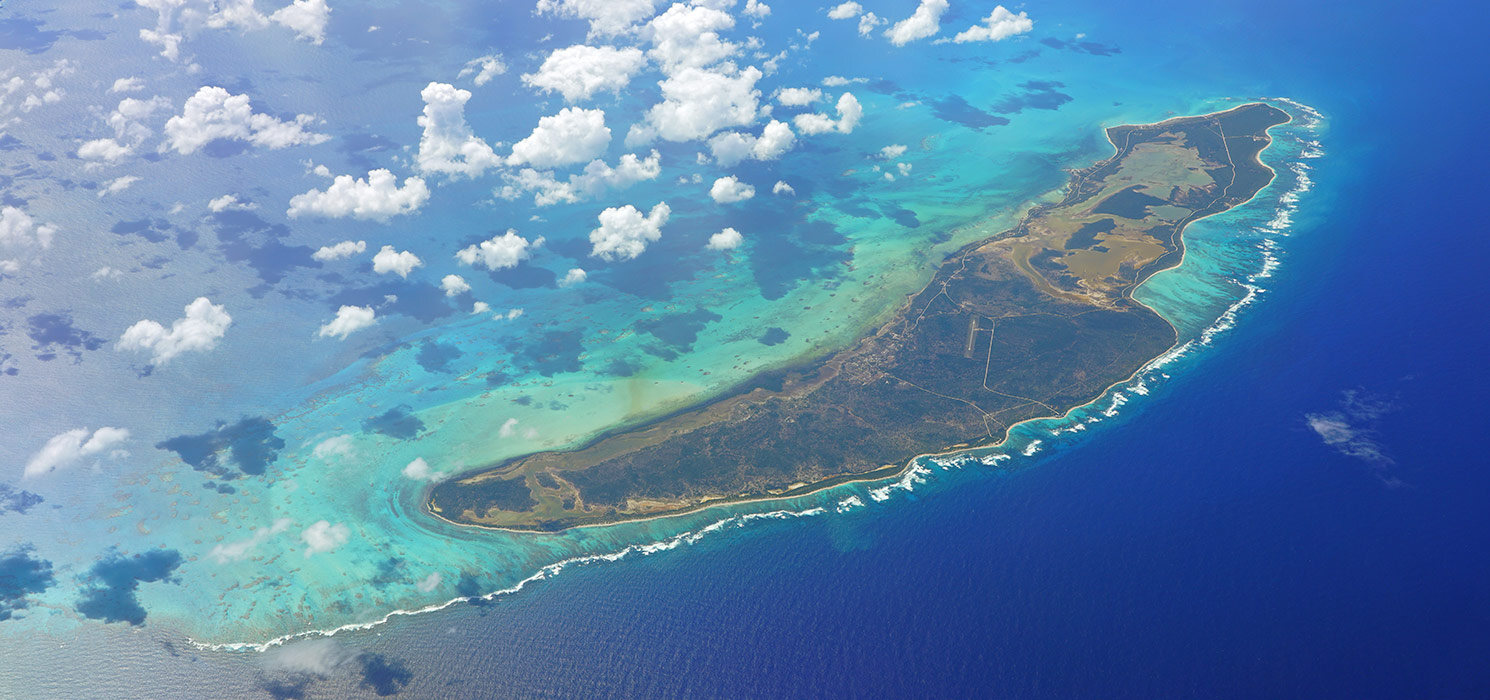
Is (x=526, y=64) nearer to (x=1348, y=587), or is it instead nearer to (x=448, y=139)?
(x=448, y=139)

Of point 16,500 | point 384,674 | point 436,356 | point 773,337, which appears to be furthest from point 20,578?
point 773,337

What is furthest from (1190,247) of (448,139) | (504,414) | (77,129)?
(77,129)

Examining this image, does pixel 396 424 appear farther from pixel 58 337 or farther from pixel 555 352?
pixel 58 337

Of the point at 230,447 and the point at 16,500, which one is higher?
the point at 230,447

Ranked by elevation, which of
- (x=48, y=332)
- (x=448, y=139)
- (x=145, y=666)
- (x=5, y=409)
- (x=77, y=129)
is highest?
(x=77, y=129)

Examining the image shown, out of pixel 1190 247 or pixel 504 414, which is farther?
pixel 1190 247

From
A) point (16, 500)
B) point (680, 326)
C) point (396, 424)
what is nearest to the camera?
point (16, 500)
